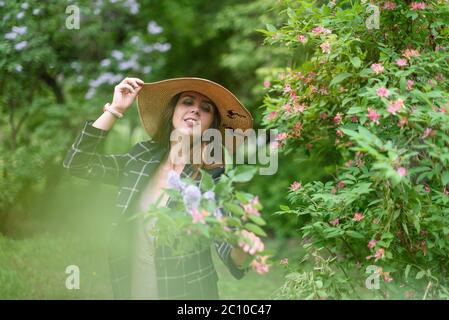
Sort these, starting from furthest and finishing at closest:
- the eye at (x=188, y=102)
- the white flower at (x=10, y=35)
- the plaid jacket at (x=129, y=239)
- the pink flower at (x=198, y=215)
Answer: the white flower at (x=10, y=35) → the eye at (x=188, y=102) → the plaid jacket at (x=129, y=239) → the pink flower at (x=198, y=215)

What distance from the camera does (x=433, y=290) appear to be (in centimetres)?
238

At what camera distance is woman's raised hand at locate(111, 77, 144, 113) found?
2.21 m

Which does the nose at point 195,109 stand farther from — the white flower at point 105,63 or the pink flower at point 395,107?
the white flower at point 105,63

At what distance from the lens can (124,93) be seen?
87.9 inches

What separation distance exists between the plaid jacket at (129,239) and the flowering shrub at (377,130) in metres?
0.41

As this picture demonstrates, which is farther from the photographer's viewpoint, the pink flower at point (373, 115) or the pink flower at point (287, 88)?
the pink flower at point (287, 88)

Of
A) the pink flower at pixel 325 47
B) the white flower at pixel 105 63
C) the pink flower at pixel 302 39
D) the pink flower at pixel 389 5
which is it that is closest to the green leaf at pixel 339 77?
the pink flower at pixel 325 47

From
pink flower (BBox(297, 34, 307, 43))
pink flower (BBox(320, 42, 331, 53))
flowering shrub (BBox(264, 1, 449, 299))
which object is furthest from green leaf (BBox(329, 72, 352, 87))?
pink flower (BBox(297, 34, 307, 43))

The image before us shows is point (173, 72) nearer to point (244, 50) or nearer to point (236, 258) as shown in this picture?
point (244, 50)

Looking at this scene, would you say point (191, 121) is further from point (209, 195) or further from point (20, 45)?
point (20, 45)

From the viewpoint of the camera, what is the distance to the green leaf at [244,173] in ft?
5.71

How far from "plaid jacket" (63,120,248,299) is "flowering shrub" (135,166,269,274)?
12.3 inches

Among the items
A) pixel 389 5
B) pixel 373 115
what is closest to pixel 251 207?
pixel 373 115
